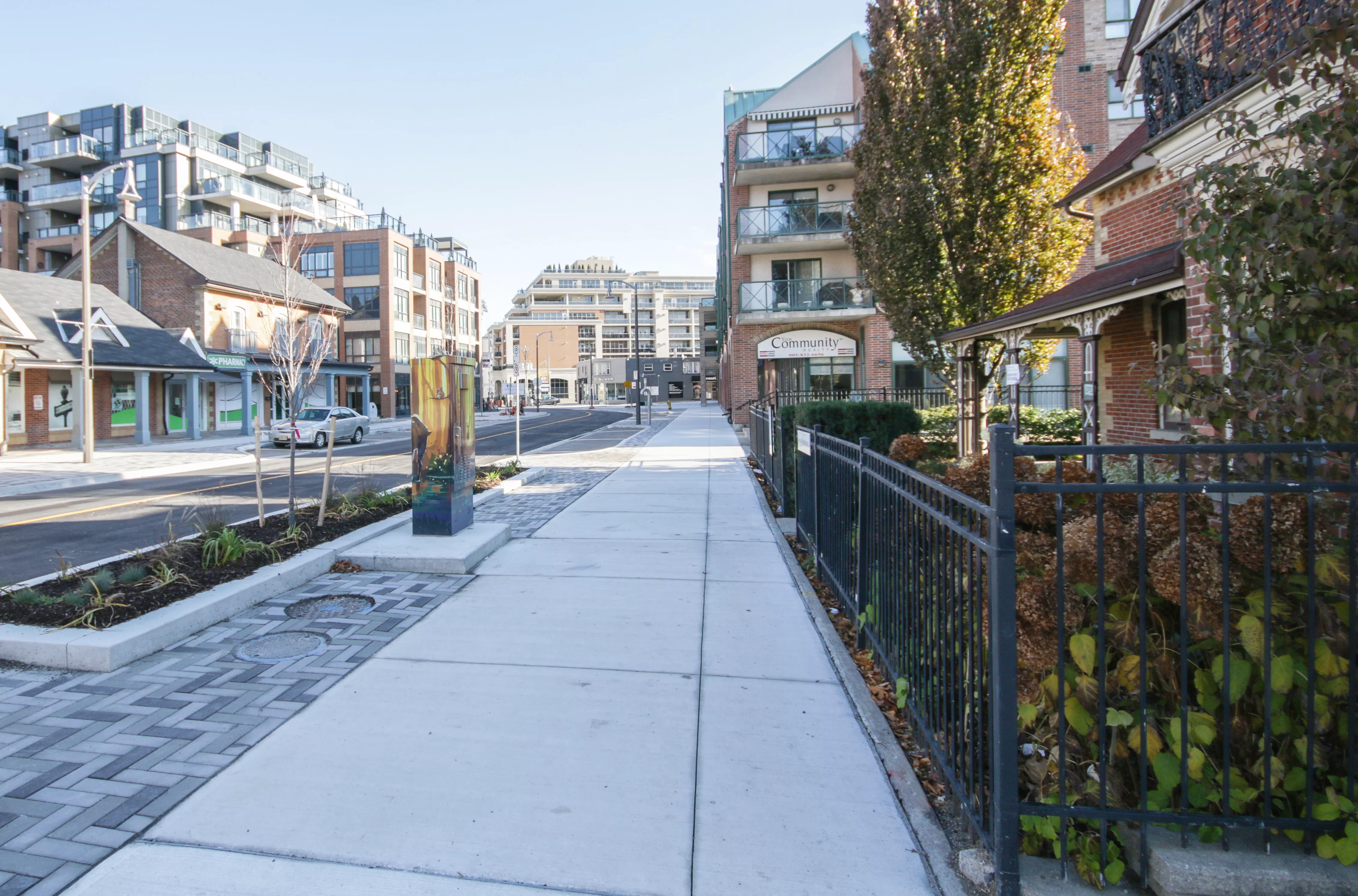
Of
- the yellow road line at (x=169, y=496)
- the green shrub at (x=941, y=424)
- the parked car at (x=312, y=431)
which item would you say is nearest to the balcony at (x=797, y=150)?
the green shrub at (x=941, y=424)

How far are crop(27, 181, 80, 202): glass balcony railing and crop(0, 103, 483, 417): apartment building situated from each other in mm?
64

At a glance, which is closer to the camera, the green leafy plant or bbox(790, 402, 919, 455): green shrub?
the green leafy plant

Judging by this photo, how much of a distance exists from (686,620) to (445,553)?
283cm

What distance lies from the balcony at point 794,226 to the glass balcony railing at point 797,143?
1554 mm

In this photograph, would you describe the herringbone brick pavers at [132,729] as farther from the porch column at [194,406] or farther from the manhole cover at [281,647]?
the porch column at [194,406]

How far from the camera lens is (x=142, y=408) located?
28266mm

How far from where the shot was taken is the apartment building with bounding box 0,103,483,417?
50.8 metres

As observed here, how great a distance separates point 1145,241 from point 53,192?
208 ft

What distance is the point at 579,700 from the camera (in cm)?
427

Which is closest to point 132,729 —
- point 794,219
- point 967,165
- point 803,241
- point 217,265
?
point 967,165

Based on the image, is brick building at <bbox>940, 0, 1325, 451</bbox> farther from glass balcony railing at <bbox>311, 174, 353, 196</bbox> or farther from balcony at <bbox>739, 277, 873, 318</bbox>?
glass balcony railing at <bbox>311, 174, 353, 196</bbox>

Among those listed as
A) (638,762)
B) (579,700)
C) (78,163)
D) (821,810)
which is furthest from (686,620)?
(78,163)

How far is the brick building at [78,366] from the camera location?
2466cm

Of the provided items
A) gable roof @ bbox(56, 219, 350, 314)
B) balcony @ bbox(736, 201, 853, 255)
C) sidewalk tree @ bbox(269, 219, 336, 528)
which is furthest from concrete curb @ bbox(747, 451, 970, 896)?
gable roof @ bbox(56, 219, 350, 314)
